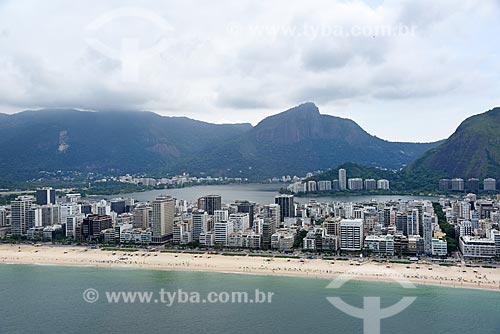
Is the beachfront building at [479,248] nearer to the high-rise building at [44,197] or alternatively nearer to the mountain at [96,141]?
the high-rise building at [44,197]

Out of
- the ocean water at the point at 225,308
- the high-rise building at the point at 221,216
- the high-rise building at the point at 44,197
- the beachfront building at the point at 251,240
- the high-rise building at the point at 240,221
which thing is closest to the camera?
the ocean water at the point at 225,308

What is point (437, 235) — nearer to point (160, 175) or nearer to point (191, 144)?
point (160, 175)

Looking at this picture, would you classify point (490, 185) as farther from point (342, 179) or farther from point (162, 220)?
point (162, 220)

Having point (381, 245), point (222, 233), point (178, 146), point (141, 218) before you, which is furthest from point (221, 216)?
point (178, 146)

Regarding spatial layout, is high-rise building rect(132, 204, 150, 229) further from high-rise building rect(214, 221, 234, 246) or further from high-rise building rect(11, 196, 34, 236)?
high-rise building rect(11, 196, 34, 236)

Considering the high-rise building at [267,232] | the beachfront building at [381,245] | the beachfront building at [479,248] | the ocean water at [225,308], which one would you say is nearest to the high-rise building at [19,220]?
the ocean water at [225,308]

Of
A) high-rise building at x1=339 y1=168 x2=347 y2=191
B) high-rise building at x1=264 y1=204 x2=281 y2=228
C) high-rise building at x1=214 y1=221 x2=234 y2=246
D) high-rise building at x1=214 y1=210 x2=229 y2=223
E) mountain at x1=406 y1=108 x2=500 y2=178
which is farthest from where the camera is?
high-rise building at x1=339 y1=168 x2=347 y2=191

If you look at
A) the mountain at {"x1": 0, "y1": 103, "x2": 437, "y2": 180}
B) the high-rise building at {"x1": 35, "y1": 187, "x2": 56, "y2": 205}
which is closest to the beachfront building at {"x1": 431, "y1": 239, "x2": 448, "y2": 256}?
the high-rise building at {"x1": 35, "y1": 187, "x2": 56, "y2": 205}
